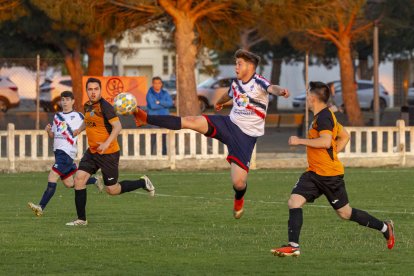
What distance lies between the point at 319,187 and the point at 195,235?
2.33m

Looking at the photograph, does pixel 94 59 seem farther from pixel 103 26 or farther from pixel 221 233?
pixel 221 233

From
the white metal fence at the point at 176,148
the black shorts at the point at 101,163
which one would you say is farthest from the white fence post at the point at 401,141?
the black shorts at the point at 101,163

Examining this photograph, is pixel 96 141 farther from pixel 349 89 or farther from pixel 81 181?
pixel 349 89

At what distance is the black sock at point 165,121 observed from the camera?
1354cm

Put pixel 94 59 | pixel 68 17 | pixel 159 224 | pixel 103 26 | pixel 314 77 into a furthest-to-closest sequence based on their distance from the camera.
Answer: pixel 314 77
pixel 94 59
pixel 103 26
pixel 68 17
pixel 159 224

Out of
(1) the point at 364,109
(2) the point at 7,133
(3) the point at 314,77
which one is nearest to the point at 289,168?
(2) the point at 7,133

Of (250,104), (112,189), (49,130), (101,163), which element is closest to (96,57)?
(49,130)

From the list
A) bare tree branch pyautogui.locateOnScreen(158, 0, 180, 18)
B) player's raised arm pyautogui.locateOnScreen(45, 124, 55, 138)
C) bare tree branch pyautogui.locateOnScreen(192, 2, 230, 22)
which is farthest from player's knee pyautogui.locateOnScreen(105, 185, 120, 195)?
bare tree branch pyautogui.locateOnScreen(192, 2, 230, 22)

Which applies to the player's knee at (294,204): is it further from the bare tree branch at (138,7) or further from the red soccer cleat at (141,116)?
the bare tree branch at (138,7)

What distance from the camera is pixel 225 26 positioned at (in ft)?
118

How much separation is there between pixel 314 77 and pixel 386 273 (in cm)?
7294

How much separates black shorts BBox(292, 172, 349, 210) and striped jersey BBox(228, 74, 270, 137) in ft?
7.28

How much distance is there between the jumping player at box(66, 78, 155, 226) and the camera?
15.1 metres

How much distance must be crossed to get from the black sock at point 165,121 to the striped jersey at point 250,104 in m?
0.93
